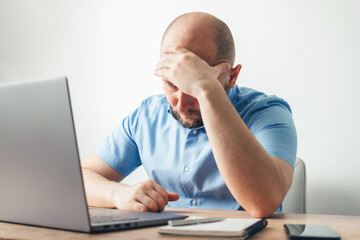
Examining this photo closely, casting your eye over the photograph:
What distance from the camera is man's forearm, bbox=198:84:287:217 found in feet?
3.07

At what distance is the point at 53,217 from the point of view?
69 cm

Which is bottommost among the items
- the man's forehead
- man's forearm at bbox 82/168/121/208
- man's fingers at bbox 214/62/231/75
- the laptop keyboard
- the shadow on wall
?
the shadow on wall

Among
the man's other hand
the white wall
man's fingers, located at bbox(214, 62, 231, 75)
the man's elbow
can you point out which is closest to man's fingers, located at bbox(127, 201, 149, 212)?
the man's other hand

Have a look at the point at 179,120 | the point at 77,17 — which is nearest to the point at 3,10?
the point at 77,17

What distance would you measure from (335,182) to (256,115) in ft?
2.22

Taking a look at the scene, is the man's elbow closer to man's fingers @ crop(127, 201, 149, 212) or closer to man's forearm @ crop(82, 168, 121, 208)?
man's fingers @ crop(127, 201, 149, 212)

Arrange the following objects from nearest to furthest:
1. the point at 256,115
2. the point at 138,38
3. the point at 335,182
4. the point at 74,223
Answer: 1. the point at 74,223
2. the point at 256,115
3. the point at 335,182
4. the point at 138,38

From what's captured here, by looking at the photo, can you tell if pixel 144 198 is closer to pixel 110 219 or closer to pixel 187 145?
pixel 110 219

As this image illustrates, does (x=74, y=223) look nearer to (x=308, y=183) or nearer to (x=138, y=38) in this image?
(x=308, y=183)

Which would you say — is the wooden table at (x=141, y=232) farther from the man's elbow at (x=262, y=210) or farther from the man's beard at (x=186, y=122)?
the man's beard at (x=186, y=122)

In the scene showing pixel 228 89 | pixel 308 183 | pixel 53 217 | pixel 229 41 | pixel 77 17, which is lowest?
pixel 308 183

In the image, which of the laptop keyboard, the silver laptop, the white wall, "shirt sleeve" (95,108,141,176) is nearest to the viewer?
the silver laptop

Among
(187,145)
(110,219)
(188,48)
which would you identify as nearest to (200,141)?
(187,145)

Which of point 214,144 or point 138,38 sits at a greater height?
point 138,38
